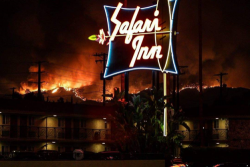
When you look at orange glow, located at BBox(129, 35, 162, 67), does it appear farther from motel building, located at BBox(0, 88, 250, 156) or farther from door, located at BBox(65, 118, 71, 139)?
door, located at BBox(65, 118, 71, 139)

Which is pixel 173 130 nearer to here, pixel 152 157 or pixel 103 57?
pixel 152 157

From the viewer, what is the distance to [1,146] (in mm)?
→ 38969

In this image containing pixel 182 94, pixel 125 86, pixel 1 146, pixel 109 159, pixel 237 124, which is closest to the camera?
pixel 109 159

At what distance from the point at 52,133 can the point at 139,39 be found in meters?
21.5

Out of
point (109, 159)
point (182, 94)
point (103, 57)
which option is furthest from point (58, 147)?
point (182, 94)

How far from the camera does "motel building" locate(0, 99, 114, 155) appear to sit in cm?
3956

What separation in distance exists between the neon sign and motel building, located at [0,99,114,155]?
15.7 meters

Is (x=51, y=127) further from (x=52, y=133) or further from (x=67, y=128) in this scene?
(x=67, y=128)

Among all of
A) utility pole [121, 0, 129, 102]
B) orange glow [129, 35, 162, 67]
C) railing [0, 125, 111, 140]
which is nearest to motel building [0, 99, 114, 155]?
railing [0, 125, 111, 140]

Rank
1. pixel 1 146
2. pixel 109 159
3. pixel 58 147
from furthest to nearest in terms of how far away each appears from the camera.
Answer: pixel 58 147
pixel 1 146
pixel 109 159

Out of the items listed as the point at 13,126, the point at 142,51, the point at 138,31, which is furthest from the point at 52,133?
the point at 138,31

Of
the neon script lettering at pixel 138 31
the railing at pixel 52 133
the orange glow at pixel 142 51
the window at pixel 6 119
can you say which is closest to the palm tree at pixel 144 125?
the orange glow at pixel 142 51

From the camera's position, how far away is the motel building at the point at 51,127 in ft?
130

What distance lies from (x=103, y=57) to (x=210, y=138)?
1703 centimetres
